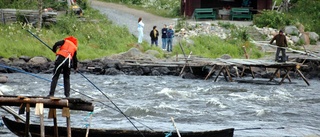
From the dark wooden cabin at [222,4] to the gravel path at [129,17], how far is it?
1.73 metres

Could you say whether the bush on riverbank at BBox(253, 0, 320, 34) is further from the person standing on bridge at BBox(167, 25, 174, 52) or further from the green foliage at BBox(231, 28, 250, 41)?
the person standing on bridge at BBox(167, 25, 174, 52)

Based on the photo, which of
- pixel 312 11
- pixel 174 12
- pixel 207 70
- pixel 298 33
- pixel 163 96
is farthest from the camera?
pixel 174 12

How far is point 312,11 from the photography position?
52.2 m

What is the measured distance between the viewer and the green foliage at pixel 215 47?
4297cm

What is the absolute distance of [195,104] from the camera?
27625 millimetres

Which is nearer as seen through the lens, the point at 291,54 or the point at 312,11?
the point at 291,54

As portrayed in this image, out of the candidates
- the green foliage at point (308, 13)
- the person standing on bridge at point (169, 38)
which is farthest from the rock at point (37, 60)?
the green foliage at point (308, 13)

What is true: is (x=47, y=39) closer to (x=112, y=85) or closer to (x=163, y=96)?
(x=112, y=85)

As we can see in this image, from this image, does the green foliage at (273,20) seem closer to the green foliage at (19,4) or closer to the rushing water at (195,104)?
the rushing water at (195,104)

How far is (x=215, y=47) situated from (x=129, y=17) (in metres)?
11.6

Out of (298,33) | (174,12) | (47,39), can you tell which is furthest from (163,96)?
(174,12)

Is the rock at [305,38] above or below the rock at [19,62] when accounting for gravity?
above

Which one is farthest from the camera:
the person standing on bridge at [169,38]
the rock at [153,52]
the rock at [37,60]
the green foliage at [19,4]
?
the green foliage at [19,4]

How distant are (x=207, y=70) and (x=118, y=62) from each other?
466 cm
